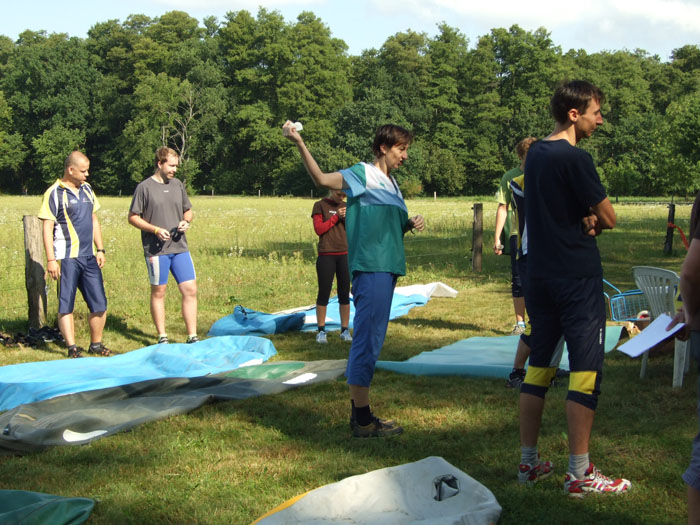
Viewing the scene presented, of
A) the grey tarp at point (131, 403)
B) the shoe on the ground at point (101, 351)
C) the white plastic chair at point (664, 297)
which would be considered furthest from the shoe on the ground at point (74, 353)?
the white plastic chair at point (664, 297)

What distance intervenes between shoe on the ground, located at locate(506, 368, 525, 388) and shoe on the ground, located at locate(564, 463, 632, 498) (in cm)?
190

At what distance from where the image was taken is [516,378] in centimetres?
550

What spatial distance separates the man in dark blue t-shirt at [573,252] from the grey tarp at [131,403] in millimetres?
2670

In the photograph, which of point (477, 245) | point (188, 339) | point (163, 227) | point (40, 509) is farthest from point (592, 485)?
point (477, 245)

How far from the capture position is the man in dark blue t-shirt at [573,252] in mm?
3406

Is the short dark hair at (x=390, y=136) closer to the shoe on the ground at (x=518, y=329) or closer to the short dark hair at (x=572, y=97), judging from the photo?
the short dark hair at (x=572, y=97)

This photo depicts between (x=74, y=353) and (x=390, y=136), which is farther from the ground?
(x=390, y=136)

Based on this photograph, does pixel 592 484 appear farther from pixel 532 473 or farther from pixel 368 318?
pixel 368 318

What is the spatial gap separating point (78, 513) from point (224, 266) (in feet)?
32.6

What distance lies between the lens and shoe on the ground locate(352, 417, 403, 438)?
4520 millimetres

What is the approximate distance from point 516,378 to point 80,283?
14.3ft

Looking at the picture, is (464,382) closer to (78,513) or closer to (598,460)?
(598,460)

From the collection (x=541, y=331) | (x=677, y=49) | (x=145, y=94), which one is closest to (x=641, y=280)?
(x=541, y=331)

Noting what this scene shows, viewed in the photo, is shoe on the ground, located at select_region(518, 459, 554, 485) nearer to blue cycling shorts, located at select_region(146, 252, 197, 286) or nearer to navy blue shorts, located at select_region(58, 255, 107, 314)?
blue cycling shorts, located at select_region(146, 252, 197, 286)
